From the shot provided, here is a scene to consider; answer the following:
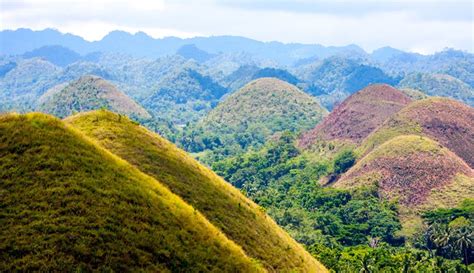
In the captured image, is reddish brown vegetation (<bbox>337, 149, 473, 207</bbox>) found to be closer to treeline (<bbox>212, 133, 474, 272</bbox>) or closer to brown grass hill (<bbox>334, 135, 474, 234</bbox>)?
brown grass hill (<bbox>334, 135, 474, 234</bbox>)

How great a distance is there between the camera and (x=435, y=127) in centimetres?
15838

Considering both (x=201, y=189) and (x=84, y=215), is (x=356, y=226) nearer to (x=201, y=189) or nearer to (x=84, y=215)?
(x=201, y=189)

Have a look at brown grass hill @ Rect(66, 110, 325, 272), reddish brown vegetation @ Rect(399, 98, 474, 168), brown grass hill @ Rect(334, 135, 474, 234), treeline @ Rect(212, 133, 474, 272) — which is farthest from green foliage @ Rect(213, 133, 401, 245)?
brown grass hill @ Rect(66, 110, 325, 272)

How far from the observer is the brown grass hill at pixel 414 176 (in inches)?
4665

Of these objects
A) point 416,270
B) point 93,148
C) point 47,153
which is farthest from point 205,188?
point 416,270

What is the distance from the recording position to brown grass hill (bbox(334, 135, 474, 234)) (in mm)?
118500

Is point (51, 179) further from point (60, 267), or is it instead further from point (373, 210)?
point (373, 210)

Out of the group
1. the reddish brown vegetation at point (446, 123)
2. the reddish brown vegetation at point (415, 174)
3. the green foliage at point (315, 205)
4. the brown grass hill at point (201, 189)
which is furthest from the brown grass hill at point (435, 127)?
the brown grass hill at point (201, 189)

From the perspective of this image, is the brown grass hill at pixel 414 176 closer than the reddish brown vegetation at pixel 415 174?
Yes

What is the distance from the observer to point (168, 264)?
2672 cm

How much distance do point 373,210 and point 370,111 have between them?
297 feet

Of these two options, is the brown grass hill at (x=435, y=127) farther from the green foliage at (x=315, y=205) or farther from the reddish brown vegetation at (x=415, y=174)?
the reddish brown vegetation at (x=415, y=174)

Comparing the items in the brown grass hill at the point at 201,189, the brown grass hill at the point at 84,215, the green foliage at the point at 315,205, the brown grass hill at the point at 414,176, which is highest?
the brown grass hill at the point at 84,215

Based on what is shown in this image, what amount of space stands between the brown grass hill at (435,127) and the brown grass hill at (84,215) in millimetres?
133766
